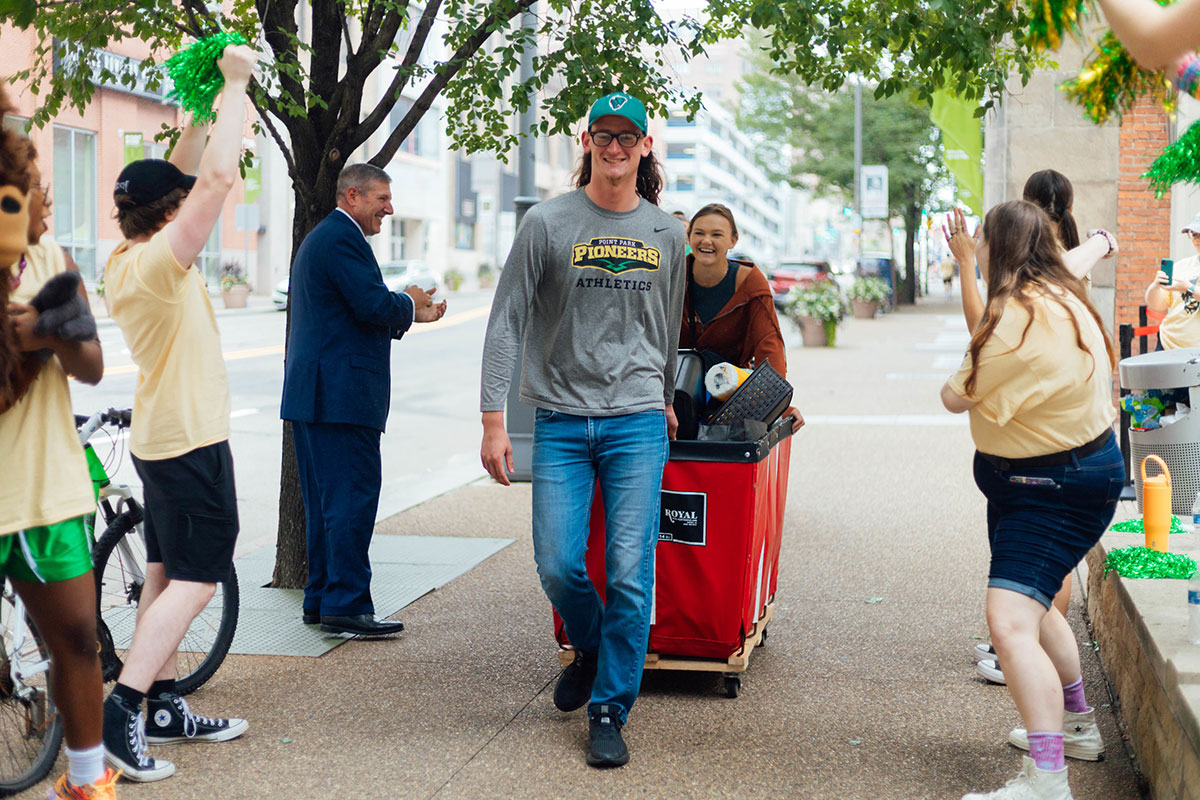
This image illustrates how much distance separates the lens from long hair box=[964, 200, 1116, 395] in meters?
3.73

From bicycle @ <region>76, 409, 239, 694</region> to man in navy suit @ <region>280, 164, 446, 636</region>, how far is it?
2.31ft

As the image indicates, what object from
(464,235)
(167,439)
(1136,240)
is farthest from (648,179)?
(464,235)

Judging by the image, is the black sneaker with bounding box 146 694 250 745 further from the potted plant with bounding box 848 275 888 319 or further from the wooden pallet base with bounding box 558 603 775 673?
the potted plant with bounding box 848 275 888 319

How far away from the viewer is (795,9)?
584cm

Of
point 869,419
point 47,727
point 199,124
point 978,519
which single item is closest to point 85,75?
point 199,124

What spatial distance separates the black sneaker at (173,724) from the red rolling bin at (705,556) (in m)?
1.28

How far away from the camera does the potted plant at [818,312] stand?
83.7 ft

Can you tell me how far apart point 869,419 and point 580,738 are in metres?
10.4

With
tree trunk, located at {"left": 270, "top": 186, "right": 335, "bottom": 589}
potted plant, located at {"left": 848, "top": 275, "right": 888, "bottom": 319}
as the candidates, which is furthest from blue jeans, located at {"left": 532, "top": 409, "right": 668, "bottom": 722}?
potted plant, located at {"left": 848, "top": 275, "right": 888, "bottom": 319}

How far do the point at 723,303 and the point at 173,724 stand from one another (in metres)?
2.58

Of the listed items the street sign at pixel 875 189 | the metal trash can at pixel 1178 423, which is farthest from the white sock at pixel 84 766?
the street sign at pixel 875 189

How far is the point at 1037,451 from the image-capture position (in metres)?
3.72

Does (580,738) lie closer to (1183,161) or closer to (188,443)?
(188,443)

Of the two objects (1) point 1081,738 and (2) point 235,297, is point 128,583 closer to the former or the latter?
(1) point 1081,738
